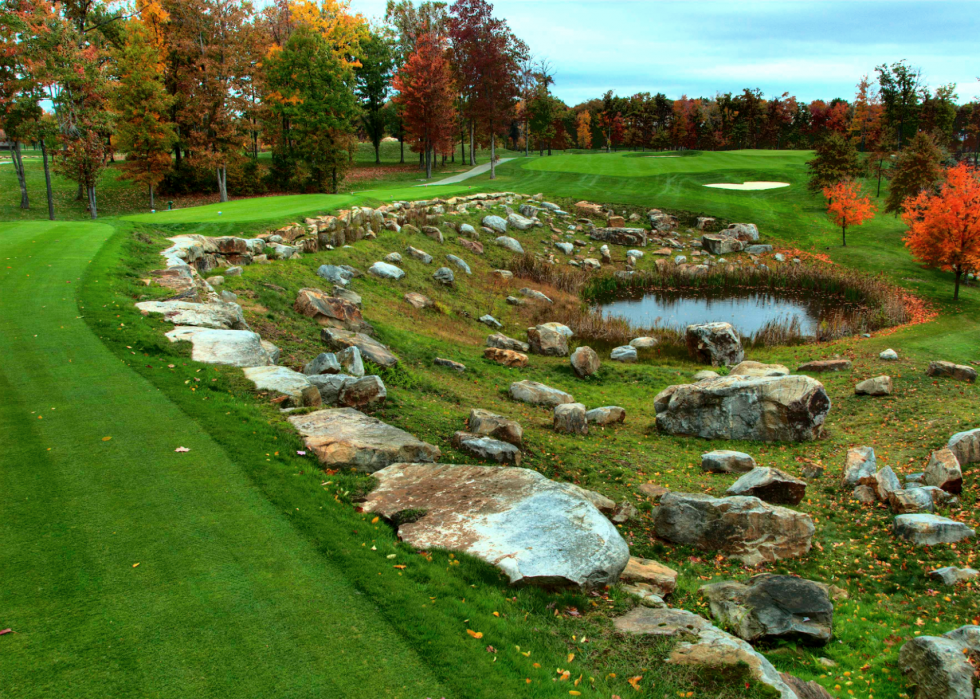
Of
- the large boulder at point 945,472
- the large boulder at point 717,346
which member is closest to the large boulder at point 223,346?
the large boulder at point 945,472

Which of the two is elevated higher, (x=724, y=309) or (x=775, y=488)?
(x=724, y=309)

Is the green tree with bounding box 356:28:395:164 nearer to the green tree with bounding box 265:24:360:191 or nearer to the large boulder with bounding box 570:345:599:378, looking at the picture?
the green tree with bounding box 265:24:360:191

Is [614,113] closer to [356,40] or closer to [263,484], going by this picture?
[356,40]

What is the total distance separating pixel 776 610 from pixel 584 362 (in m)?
12.8

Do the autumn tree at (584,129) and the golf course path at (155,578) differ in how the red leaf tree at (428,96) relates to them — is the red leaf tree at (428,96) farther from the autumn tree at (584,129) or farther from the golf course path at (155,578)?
the golf course path at (155,578)

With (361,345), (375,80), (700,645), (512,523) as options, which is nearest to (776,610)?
(700,645)

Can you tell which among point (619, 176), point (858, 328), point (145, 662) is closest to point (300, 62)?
point (619, 176)

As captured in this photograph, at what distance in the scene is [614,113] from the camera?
91.4 meters

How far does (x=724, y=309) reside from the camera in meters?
31.5

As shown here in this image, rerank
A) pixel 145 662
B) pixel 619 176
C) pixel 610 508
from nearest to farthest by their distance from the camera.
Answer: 1. pixel 145 662
2. pixel 610 508
3. pixel 619 176

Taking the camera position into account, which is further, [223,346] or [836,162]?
[836,162]

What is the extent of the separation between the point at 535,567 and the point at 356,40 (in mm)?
46001

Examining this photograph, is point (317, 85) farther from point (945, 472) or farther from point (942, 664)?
point (942, 664)

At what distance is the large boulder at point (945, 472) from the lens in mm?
11344
